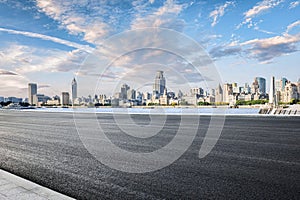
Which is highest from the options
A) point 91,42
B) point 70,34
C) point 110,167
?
point 70,34

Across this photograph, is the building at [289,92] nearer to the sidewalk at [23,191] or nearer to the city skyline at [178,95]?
the city skyline at [178,95]

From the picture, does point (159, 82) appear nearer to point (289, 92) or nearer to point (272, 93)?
point (272, 93)

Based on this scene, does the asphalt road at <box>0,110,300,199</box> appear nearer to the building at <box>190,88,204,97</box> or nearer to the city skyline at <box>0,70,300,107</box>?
the city skyline at <box>0,70,300,107</box>

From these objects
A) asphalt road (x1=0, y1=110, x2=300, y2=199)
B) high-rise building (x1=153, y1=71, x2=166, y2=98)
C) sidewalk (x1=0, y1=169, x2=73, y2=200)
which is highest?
high-rise building (x1=153, y1=71, x2=166, y2=98)

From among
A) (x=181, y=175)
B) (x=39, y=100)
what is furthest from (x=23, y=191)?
(x=39, y=100)

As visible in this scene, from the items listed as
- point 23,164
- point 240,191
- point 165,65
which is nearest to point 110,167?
point 23,164

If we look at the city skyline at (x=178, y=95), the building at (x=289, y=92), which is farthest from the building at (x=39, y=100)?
the building at (x=289, y=92)

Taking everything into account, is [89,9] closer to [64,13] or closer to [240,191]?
[64,13]

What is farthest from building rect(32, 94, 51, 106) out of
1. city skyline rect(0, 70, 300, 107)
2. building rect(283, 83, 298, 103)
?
building rect(283, 83, 298, 103)
